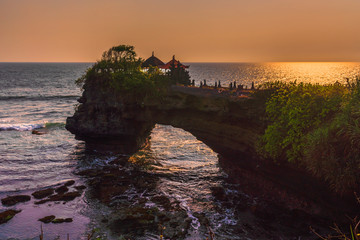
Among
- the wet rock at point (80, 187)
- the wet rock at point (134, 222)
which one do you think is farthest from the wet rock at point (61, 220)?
the wet rock at point (80, 187)

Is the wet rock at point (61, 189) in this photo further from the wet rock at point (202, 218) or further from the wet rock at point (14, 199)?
the wet rock at point (202, 218)

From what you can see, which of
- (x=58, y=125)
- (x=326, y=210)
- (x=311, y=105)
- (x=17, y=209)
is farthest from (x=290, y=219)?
(x=58, y=125)

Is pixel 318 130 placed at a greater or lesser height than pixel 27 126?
greater

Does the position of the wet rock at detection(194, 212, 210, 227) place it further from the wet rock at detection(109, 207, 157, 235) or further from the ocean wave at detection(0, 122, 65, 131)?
the ocean wave at detection(0, 122, 65, 131)

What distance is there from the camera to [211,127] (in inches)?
1003

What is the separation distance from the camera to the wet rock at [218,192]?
2139 centimetres

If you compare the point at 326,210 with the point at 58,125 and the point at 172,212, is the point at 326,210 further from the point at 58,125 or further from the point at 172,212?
the point at 58,125

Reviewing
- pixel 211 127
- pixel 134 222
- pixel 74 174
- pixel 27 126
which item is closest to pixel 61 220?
pixel 134 222

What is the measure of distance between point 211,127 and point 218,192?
618 cm

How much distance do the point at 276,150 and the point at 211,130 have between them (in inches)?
291

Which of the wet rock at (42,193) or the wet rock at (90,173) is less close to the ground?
the wet rock at (90,173)

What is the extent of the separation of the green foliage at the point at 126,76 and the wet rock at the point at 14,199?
13822mm

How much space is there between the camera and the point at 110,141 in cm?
3228

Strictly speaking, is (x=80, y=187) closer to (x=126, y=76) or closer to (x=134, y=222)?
(x=134, y=222)
